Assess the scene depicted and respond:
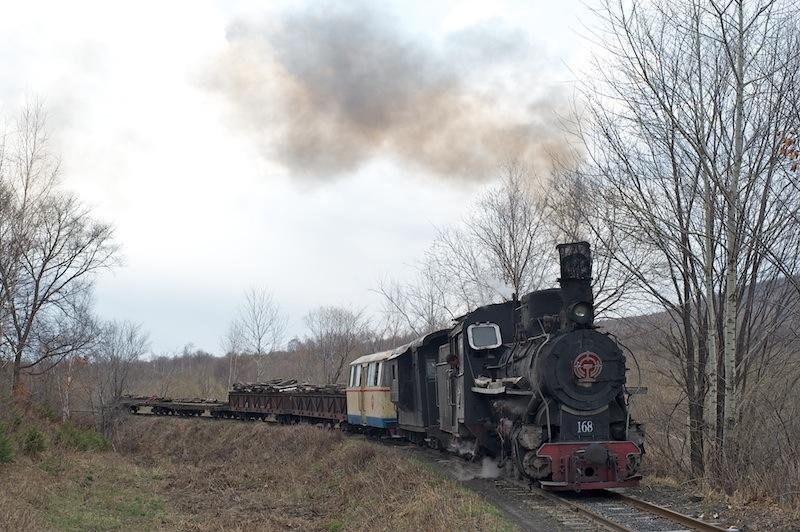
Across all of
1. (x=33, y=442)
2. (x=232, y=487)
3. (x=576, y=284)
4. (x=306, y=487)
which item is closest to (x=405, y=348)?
(x=306, y=487)

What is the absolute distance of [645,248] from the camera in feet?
55.6

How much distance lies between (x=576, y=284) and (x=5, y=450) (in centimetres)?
1386

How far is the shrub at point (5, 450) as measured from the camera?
17141 millimetres

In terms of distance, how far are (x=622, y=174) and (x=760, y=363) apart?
14.4 ft

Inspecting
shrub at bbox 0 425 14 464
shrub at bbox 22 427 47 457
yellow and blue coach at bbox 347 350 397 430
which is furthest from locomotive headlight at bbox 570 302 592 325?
shrub at bbox 22 427 47 457

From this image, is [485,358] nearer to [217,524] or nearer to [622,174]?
[622,174]

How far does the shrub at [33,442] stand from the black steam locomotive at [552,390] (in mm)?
12544

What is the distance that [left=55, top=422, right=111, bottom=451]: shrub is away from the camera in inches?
981

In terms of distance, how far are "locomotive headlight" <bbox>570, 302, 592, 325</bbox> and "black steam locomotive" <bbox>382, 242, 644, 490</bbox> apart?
2 centimetres

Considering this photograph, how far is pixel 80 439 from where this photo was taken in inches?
1032

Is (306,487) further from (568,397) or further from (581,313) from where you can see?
(581,313)

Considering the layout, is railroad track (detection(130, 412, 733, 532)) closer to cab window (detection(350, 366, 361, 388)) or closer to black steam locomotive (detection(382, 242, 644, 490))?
black steam locomotive (detection(382, 242, 644, 490))

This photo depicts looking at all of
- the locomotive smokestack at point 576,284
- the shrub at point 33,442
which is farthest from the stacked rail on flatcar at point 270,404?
the locomotive smokestack at point 576,284

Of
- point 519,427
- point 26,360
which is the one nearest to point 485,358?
point 519,427
